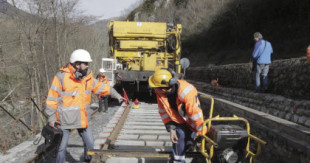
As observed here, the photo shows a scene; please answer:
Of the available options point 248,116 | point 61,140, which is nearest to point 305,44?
point 248,116

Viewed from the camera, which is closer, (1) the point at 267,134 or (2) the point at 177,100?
(2) the point at 177,100

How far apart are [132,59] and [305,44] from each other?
949cm

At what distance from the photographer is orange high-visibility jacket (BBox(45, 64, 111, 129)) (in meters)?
3.30

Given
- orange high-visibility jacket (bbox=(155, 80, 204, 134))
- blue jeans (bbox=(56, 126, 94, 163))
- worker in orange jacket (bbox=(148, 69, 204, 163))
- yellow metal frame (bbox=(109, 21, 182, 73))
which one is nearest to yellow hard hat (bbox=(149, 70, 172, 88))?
worker in orange jacket (bbox=(148, 69, 204, 163))

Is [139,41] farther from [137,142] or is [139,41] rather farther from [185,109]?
[185,109]

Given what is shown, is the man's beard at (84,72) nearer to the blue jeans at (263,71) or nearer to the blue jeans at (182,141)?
the blue jeans at (182,141)

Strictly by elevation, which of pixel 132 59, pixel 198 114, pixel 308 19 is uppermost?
pixel 308 19

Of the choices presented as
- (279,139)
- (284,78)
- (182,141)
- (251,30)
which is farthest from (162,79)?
(251,30)

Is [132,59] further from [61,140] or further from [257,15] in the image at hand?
[257,15]

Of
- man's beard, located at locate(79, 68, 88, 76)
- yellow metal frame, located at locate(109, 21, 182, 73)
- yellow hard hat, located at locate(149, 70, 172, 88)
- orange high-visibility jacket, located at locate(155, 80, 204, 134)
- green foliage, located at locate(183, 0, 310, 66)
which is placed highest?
green foliage, located at locate(183, 0, 310, 66)

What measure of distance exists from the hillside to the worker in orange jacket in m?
11.7

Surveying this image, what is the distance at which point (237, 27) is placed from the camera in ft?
78.1

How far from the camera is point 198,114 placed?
9.50 feet

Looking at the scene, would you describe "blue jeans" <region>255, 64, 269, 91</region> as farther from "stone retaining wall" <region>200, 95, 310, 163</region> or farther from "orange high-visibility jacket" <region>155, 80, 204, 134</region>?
"orange high-visibility jacket" <region>155, 80, 204, 134</region>
